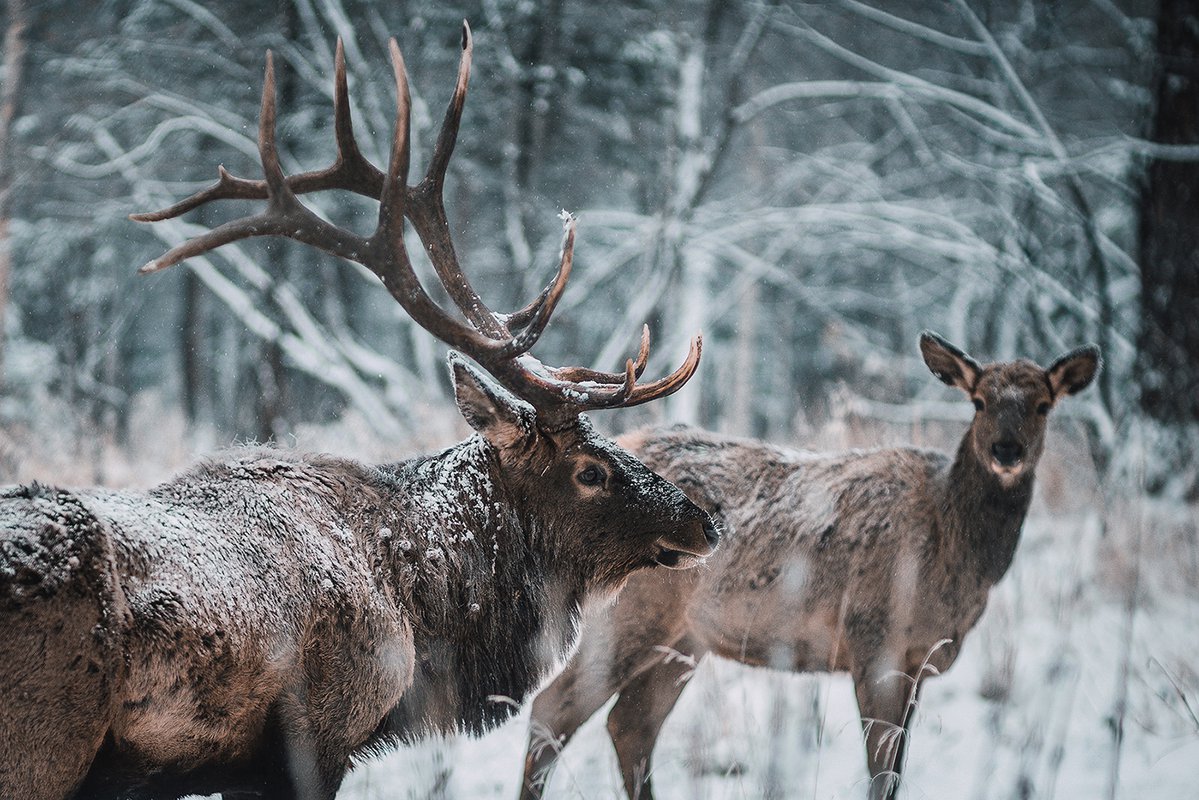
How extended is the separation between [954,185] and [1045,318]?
30.2ft

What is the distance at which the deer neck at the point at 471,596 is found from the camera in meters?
3.23

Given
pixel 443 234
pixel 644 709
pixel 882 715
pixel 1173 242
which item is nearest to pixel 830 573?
pixel 882 715

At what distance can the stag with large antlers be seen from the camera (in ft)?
7.55

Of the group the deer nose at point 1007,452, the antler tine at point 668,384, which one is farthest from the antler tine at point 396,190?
the deer nose at point 1007,452

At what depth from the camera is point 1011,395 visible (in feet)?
15.6

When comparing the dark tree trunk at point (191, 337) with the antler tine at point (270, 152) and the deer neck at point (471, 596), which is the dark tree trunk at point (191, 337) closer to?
the antler tine at point (270, 152)

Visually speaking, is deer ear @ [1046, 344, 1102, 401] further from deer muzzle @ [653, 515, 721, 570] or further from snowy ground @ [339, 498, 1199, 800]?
deer muzzle @ [653, 515, 721, 570]

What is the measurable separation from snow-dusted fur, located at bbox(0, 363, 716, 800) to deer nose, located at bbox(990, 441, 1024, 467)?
1847 millimetres

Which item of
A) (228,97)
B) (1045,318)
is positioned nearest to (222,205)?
(228,97)

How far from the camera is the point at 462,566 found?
11.0 ft

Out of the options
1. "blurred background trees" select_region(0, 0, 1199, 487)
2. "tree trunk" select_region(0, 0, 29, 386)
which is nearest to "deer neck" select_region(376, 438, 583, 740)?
"blurred background trees" select_region(0, 0, 1199, 487)

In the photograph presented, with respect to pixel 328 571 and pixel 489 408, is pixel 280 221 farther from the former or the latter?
pixel 328 571

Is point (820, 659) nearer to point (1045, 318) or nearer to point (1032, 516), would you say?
point (1032, 516)

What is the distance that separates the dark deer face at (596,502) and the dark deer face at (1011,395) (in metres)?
1.86
